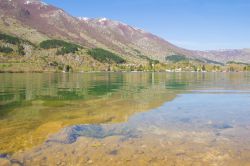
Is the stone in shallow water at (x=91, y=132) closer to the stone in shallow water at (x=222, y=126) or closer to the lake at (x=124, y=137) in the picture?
the lake at (x=124, y=137)

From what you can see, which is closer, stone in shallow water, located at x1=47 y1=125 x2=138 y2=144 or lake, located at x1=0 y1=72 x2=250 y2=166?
lake, located at x1=0 y1=72 x2=250 y2=166

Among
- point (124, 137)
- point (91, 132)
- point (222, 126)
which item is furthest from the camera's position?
point (222, 126)

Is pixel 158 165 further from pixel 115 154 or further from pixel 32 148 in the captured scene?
pixel 32 148

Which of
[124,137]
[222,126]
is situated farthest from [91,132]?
[222,126]

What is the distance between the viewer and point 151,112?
36125 millimetres

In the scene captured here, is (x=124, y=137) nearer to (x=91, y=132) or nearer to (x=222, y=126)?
(x=91, y=132)

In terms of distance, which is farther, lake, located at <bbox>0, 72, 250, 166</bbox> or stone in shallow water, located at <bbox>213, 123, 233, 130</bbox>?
stone in shallow water, located at <bbox>213, 123, 233, 130</bbox>

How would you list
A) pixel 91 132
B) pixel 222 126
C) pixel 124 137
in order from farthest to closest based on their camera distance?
pixel 222 126 → pixel 91 132 → pixel 124 137

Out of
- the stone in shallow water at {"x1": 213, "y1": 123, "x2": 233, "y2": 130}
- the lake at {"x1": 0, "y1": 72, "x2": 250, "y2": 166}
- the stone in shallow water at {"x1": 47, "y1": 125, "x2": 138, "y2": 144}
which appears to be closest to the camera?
the lake at {"x1": 0, "y1": 72, "x2": 250, "y2": 166}

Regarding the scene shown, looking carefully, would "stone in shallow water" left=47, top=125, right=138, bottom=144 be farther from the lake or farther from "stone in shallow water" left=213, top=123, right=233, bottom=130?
"stone in shallow water" left=213, top=123, right=233, bottom=130

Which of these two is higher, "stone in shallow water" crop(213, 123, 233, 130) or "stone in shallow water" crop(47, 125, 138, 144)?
"stone in shallow water" crop(47, 125, 138, 144)

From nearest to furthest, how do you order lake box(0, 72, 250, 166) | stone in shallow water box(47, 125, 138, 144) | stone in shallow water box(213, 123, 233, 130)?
lake box(0, 72, 250, 166)
stone in shallow water box(47, 125, 138, 144)
stone in shallow water box(213, 123, 233, 130)

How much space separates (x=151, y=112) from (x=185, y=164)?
755 inches

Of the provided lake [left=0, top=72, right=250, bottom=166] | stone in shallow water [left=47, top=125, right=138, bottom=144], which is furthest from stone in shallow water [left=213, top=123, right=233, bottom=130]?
stone in shallow water [left=47, top=125, right=138, bottom=144]
